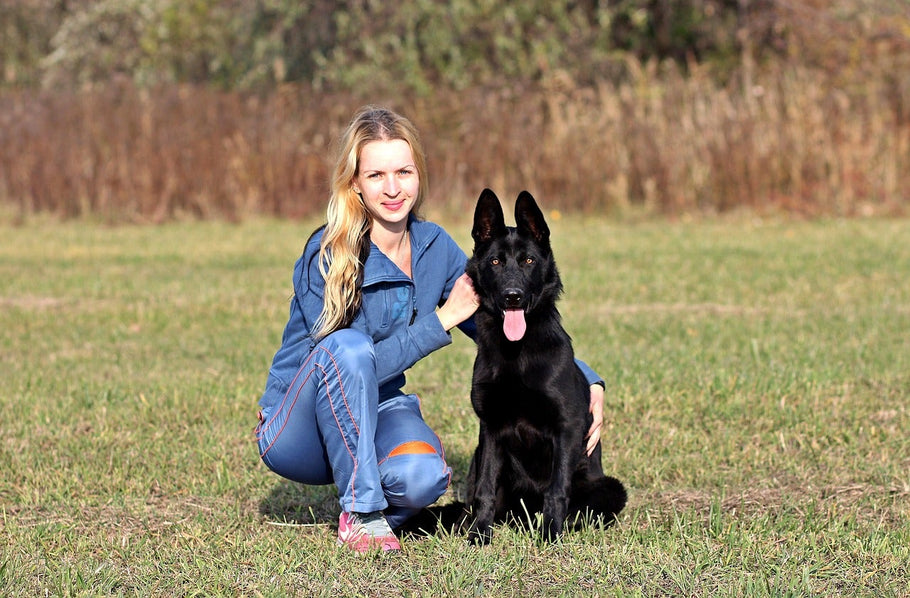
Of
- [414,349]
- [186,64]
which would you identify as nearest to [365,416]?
[414,349]

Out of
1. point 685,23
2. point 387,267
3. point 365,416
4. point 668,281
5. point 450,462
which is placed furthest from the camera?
point 685,23

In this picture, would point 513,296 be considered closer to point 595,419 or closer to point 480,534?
point 595,419

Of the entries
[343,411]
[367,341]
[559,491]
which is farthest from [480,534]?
[367,341]

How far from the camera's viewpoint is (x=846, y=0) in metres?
16.5

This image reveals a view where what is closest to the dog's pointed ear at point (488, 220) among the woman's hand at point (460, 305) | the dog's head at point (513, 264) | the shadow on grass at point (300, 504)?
the dog's head at point (513, 264)

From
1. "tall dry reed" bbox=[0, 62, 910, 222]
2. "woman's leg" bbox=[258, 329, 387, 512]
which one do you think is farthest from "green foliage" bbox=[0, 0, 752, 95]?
"woman's leg" bbox=[258, 329, 387, 512]

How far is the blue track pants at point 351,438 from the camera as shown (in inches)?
139

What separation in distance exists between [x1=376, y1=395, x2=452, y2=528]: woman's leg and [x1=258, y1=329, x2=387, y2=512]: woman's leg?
0.10 meters

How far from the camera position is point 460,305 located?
3760 millimetres

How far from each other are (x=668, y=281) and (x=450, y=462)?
496 centimetres

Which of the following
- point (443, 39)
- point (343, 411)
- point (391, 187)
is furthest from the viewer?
point (443, 39)

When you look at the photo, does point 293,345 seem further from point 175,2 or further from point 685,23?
point 175,2

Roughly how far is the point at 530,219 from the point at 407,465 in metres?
0.89

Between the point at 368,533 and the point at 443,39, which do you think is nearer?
the point at 368,533
